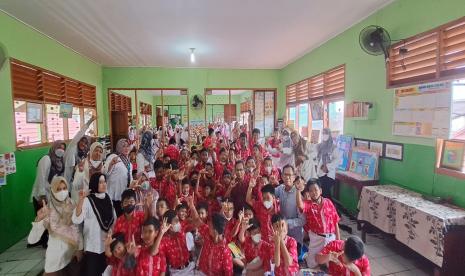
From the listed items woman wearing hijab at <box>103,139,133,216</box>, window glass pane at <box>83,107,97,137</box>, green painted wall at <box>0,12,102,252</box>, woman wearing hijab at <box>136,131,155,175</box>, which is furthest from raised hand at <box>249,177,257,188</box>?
window glass pane at <box>83,107,97,137</box>

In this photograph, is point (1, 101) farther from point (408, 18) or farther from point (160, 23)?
point (408, 18)

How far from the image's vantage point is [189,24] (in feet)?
14.0

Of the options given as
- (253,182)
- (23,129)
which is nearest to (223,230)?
(253,182)

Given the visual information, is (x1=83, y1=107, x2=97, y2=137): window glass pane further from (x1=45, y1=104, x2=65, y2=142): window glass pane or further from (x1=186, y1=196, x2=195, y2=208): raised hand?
(x1=186, y1=196, x2=195, y2=208): raised hand

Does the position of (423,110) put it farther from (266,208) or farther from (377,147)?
(266,208)

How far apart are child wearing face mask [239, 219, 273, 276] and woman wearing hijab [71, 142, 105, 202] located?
1.93 meters

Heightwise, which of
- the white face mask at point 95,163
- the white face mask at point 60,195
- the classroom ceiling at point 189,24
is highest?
the classroom ceiling at point 189,24

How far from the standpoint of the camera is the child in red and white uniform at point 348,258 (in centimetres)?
195

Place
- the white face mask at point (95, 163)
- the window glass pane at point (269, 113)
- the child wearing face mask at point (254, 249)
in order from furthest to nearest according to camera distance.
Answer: the window glass pane at point (269, 113) → the white face mask at point (95, 163) → the child wearing face mask at point (254, 249)

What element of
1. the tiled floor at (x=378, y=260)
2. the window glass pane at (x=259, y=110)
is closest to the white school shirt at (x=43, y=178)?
the tiled floor at (x=378, y=260)

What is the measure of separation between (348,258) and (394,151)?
232 centimetres

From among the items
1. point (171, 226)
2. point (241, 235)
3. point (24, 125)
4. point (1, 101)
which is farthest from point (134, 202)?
point (24, 125)

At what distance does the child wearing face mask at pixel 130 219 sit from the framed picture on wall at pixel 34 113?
110 inches

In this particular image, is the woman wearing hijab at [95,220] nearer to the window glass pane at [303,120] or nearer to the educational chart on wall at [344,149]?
the educational chart on wall at [344,149]
